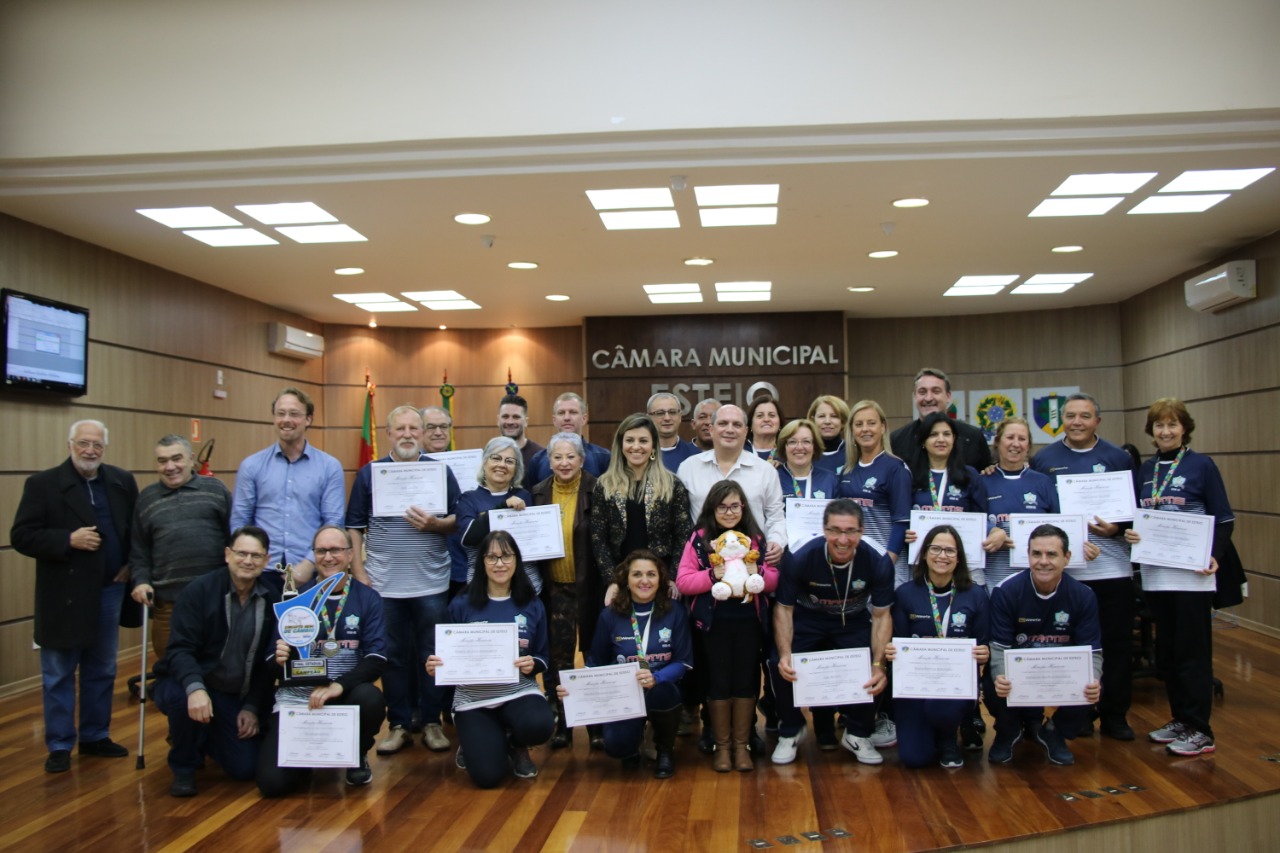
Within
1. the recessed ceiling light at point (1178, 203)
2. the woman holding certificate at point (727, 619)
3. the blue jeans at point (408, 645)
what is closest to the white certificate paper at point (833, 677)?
the woman holding certificate at point (727, 619)

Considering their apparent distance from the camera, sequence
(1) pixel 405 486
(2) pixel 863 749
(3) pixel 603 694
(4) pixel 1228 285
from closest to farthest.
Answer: (3) pixel 603 694 → (2) pixel 863 749 → (1) pixel 405 486 → (4) pixel 1228 285

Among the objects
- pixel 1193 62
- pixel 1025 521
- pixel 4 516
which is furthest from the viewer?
pixel 4 516

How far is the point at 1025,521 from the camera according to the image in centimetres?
452

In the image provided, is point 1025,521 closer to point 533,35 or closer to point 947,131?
point 947,131

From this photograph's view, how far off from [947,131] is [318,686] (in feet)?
13.3

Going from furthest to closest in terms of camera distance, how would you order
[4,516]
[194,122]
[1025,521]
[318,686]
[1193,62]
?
[4,516]
[194,122]
[1193,62]
[1025,521]
[318,686]

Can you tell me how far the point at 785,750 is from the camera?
4.36 metres

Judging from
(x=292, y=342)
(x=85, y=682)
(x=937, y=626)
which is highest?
(x=292, y=342)

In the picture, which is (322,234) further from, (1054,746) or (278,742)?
(1054,746)

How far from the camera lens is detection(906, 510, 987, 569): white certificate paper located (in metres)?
4.36

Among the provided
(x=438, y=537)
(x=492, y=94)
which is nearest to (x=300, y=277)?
(x=492, y=94)

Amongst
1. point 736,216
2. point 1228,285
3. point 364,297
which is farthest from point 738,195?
point 364,297

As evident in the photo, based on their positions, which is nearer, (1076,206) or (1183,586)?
(1183,586)

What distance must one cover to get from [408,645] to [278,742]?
2.64ft
